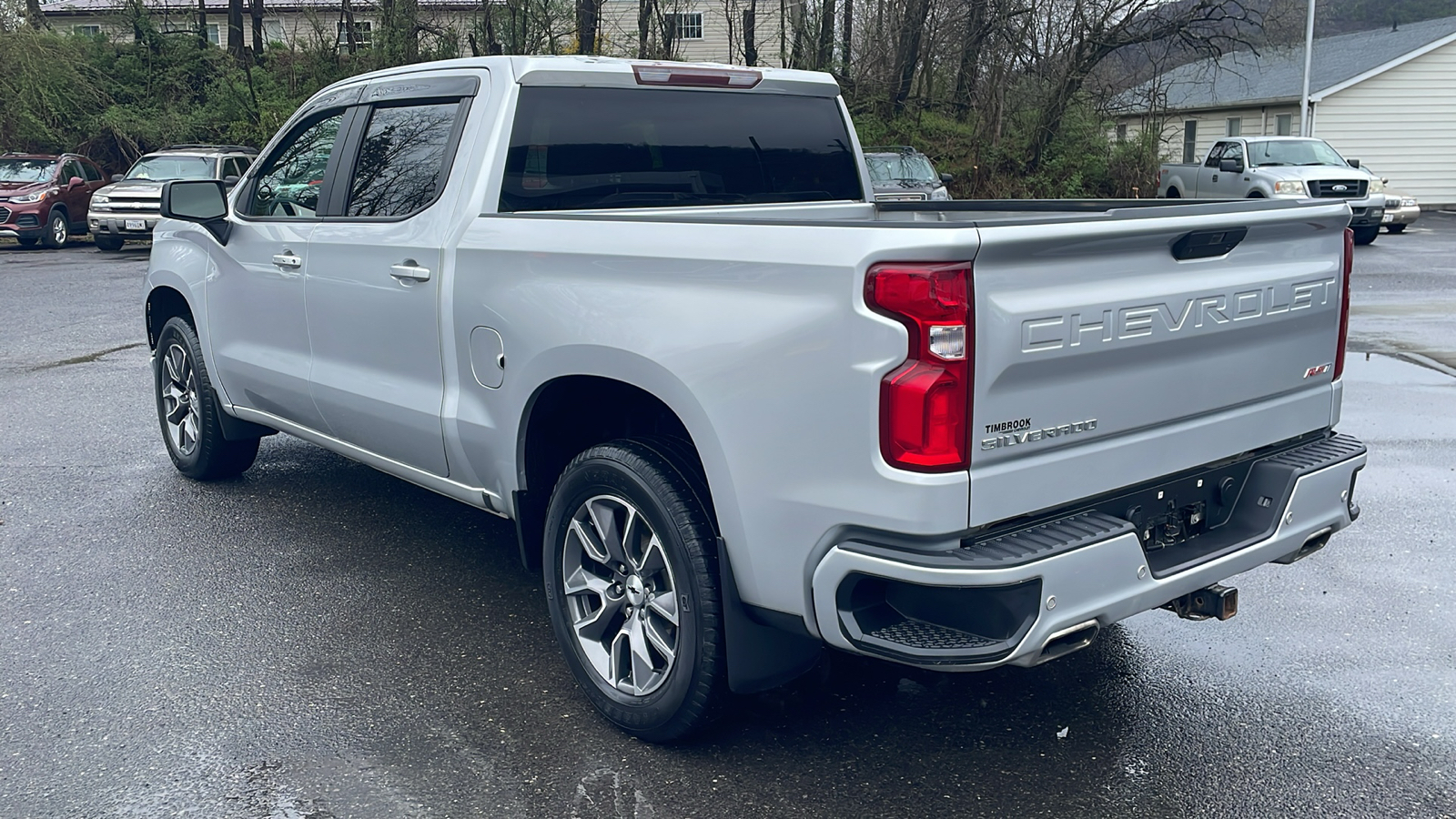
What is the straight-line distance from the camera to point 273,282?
17.3 ft

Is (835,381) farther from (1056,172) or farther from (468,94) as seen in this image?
(1056,172)

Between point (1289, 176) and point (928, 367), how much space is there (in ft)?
72.1

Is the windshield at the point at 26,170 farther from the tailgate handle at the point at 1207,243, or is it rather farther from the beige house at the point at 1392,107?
the beige house at the point at 1392,107

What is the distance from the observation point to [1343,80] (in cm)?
3506

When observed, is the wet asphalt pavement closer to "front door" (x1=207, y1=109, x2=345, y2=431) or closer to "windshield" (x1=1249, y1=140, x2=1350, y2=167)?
"front door" (x1=207, y1=109, x2=345, y2=431)

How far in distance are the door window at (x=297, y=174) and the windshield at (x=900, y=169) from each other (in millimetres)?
14981

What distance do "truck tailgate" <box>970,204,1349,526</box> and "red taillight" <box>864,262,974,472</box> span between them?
42 mm

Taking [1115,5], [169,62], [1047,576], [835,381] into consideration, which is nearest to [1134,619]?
[1047,576]

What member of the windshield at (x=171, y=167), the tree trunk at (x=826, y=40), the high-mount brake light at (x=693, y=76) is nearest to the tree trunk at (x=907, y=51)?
the tree trunk at (x=826, y=40)

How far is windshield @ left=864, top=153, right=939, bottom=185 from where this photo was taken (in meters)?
20.0

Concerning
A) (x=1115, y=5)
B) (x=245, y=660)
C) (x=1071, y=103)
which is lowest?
(x=245, y=660)

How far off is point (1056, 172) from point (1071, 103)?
1.57 m

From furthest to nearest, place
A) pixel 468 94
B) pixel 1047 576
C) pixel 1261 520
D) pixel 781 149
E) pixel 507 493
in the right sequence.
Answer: pixel 781 149, pixel 468 94, pixel 507 493, pixel 1261 520, pixel 1047 576

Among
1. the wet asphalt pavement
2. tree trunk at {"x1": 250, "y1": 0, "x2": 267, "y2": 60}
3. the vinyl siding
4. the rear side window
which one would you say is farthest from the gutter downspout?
the rear side window
